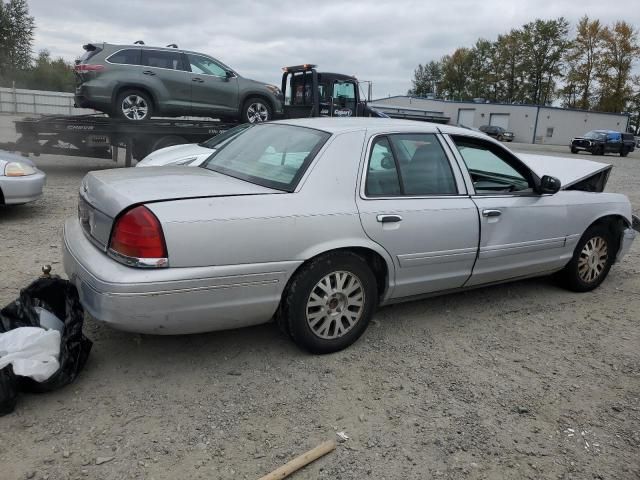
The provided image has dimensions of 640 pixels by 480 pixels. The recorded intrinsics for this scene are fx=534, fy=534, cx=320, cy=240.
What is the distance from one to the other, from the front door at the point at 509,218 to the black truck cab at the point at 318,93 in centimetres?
895

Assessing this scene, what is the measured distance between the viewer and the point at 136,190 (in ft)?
9.89

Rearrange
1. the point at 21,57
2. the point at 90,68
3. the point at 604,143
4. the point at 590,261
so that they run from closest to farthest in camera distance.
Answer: the point at 590,261, the point at 90,68, the point at 604,143, the point at 21,57

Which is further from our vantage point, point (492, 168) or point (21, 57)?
point (21, 57)

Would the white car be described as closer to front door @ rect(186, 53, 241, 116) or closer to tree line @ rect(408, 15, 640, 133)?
front door @ rect(186, 53, 241, 116)

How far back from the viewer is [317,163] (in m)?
3.28

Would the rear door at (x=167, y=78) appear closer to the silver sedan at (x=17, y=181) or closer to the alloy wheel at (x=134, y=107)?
the alloy wheel at (x=134, y=107)

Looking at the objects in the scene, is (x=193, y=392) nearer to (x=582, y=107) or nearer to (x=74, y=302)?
(x=74, y=302)

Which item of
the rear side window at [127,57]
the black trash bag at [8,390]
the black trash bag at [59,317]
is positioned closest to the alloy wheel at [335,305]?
the black trash bag at [59,317]

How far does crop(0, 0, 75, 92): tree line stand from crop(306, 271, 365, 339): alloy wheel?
45935 mm

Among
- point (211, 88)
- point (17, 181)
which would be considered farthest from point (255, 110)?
point (17, 181)

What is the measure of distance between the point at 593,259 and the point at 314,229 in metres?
3.03

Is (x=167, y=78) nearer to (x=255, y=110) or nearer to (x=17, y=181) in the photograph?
(x=255, y=110)

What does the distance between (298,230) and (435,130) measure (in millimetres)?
1467

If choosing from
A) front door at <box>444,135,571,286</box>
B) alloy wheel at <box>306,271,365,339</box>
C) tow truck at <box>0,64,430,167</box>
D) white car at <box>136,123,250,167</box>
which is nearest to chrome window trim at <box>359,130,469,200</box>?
front door at <box>444,135,571,286</box>
